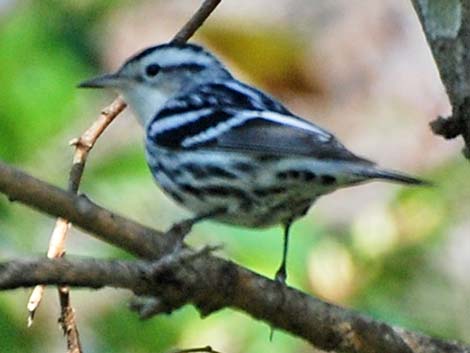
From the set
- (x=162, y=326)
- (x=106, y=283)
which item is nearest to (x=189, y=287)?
(x=106, y=283)

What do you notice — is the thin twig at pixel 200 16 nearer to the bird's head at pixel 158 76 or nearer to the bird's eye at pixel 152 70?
the bird's head at pixel 158 76

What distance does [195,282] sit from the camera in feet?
9.35

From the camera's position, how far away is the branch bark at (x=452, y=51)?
322 centimetres

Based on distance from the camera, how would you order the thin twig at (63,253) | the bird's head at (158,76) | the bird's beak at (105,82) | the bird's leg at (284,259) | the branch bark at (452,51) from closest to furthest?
the thin twig at (63,253), the branch bark at (452,51), the bird's leg at (284,259), the bird's beak at (105,82), the bird's head at (158,76)

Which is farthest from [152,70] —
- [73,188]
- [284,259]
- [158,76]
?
[73,188]

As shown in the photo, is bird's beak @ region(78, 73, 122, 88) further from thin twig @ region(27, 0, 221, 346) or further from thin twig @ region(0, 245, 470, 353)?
thin twig @ region(0, 245, 470, 353)

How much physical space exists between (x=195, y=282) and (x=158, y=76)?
1.72 metres

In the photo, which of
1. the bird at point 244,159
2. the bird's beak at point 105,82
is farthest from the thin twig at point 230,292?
the bird's beak at point 105,82

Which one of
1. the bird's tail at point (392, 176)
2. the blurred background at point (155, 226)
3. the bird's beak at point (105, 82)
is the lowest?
the blurred background at point (155, 226)

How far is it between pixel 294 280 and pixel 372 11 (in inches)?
189

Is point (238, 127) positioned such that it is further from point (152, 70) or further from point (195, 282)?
point (195, 282)

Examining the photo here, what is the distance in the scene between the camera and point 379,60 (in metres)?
8.40

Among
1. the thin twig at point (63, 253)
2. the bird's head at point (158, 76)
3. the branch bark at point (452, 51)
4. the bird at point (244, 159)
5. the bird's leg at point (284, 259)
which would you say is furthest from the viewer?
the bird's head at point (158, 76)

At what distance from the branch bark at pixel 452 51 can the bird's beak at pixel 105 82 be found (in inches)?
48.2
